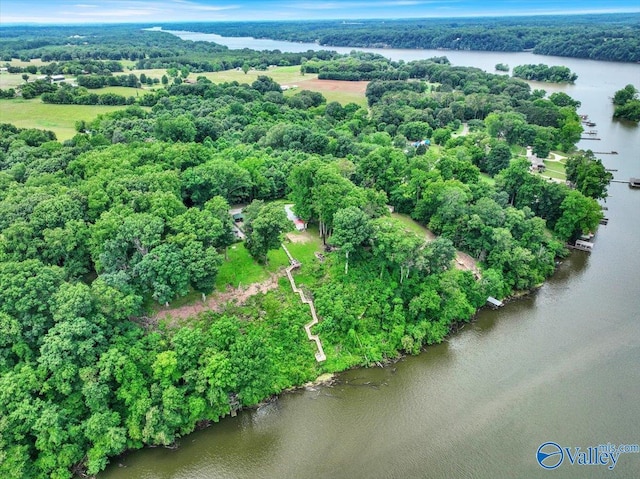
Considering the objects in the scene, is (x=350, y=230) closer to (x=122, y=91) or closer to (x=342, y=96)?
(x=342, y=96)

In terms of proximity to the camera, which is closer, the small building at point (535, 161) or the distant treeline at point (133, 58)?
the small building at point (535, 161)

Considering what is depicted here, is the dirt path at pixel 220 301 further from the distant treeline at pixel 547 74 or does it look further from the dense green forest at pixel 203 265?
the distant treeline at pixel 547 74

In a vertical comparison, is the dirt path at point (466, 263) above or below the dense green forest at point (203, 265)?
below

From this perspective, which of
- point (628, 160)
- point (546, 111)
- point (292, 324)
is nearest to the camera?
point (292, 324)

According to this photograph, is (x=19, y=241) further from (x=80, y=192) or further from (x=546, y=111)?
(x=546, y=111)

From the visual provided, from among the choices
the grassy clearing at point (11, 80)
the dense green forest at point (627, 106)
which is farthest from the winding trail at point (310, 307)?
the grassy clearing at point (11, 80)

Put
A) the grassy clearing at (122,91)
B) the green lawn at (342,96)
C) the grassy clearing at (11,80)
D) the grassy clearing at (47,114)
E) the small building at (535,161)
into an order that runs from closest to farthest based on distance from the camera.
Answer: the small building at (535,161), the grassy clearing at (47,114), the grassy clearing at (122,91), the grassy clearing at (11,80), the green lawn at (342,96)

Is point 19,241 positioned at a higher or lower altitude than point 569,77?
higher

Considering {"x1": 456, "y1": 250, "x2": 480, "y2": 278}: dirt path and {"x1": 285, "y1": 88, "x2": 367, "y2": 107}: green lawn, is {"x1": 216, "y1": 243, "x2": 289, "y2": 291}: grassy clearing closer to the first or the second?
{"x1": 456, "y1": 250, "x2": 480, "y2": 278}: dirt path

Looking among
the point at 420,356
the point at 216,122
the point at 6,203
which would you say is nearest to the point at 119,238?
the point at 6,203
